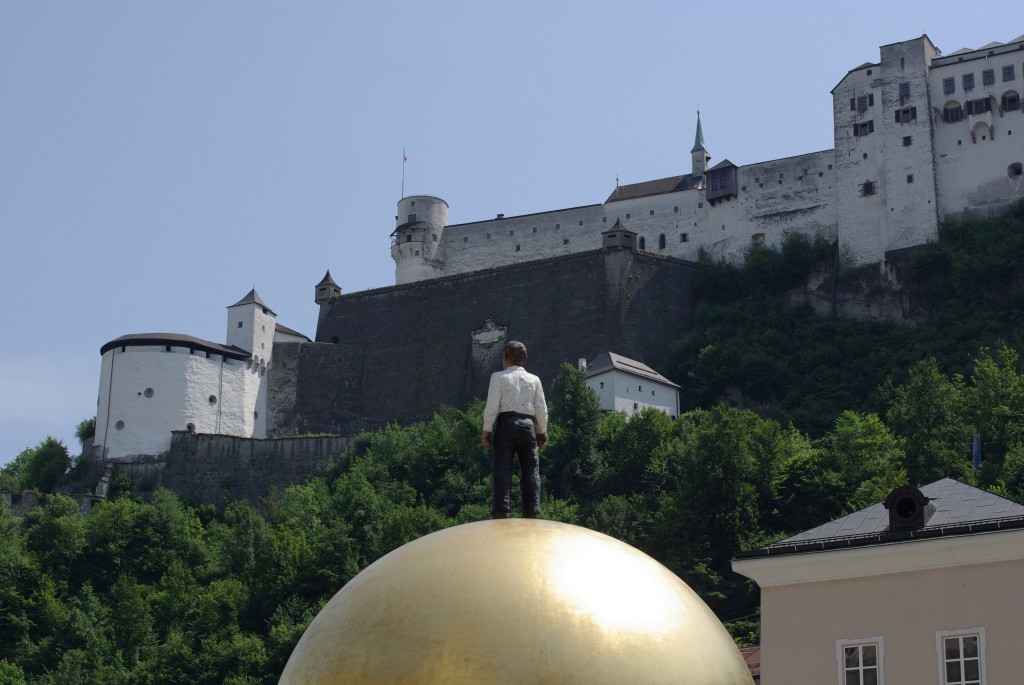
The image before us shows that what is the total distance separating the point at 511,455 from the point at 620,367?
161 feet

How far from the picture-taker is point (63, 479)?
2240 inches

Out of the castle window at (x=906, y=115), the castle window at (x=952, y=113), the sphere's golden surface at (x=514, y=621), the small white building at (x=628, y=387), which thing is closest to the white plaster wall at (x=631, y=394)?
the small white building at (x=628, y=387)

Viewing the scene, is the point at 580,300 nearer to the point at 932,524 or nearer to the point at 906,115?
the point at 906,115

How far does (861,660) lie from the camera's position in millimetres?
15992

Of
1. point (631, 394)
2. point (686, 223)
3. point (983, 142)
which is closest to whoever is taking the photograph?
A: point (631, 394)

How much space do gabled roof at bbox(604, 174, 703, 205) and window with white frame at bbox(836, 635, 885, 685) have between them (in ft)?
170

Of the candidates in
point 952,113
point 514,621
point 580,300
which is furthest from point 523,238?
point 514,621

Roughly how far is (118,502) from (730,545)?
2081 cm

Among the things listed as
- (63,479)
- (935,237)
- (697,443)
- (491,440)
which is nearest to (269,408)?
(63,479)

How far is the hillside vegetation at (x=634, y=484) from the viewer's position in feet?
139

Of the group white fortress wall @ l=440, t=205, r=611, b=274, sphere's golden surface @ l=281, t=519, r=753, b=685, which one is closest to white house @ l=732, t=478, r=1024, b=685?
sphere's golden surface @ l=281, t=519, r=753, b=685

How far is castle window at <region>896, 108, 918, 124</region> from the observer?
6112 centimetres

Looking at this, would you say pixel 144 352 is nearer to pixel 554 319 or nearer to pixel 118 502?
pixel 118 502

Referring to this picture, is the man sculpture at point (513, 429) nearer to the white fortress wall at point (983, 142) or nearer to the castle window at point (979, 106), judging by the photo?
the white fortress wall at point (983, 142)
